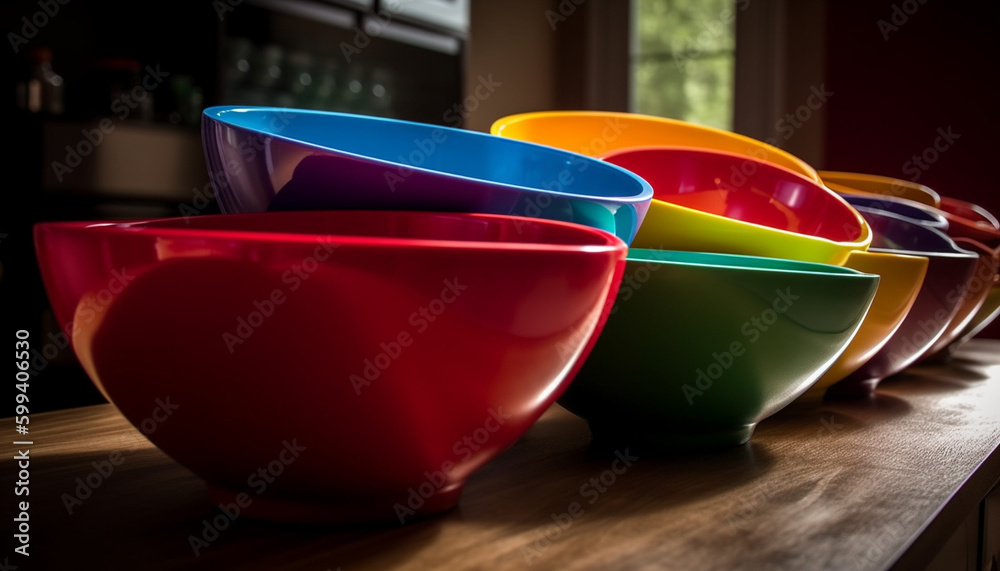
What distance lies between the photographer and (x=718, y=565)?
33cm

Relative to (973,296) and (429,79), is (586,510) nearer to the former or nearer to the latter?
(973,296)

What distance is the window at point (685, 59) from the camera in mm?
3725

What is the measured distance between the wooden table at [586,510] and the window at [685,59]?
3.35m

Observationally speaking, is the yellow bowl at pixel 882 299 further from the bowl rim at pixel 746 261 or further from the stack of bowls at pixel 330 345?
the stack of bowls at pixel 330 345

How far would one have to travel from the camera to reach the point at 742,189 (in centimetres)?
87

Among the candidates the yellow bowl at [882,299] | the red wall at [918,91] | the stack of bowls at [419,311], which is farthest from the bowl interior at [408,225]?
the red wall at [918,91]

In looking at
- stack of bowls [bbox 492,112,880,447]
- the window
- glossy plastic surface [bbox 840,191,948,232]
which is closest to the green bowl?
stack of bowls [bbox 492,112,880,447]

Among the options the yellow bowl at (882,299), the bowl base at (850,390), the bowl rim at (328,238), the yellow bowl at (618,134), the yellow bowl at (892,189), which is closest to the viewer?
the bowl rim at (328,238)

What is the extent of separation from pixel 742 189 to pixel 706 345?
0.42 m

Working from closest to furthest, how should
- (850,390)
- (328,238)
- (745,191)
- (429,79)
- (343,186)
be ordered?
(328,238) < (343,186) < (850,390) < (745,191) < (429,79)

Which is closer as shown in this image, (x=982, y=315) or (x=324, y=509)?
(x=324, y=509)

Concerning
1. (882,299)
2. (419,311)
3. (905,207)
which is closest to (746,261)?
(882,299)

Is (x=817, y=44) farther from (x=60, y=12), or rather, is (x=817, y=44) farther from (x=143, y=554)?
(x=143, y=554)

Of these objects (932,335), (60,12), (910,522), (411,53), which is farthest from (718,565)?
(411,53)
